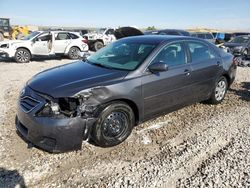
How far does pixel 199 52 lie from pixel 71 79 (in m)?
2.84

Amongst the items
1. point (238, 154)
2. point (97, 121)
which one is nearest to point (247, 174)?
point (238, 154)

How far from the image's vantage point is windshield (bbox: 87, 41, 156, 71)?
4576mm

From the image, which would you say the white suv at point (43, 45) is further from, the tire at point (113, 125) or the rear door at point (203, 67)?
the tire at point (113, 125)

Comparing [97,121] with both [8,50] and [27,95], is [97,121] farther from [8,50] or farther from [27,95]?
[8,50]

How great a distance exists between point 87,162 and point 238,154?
2235 mm

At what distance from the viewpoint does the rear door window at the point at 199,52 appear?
5.39 metres

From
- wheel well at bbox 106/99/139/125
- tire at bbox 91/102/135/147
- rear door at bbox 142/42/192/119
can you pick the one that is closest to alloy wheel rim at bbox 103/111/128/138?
tire at bbox 91/102/135/147

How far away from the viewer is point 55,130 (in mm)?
3625

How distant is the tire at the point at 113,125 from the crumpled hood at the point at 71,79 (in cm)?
44

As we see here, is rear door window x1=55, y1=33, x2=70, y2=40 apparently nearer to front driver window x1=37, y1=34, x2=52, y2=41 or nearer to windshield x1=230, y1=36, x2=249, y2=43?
front driver window x1=37, y1=34, x2=52, y2=41

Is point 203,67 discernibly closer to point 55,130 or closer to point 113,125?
point 113,125

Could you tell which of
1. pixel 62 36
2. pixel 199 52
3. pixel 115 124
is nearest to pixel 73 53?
pixel 62 36

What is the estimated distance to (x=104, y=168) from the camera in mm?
3693

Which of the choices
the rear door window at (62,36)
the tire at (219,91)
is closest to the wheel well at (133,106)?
the tire at (219,91)
